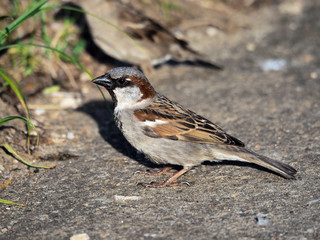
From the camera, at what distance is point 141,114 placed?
3.72 m

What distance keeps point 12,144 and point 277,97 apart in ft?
9.92

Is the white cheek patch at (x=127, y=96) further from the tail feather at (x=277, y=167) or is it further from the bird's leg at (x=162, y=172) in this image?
the tail feather at (x=277, y=167)

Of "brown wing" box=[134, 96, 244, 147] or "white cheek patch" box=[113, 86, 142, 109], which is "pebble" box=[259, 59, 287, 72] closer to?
"brown wing" box=[134, 96, 244, 147]

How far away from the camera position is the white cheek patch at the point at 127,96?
152 inches

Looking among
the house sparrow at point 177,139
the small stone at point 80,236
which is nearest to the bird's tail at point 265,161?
the house sparrow at point 177,139

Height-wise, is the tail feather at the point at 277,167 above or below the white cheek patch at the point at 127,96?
below

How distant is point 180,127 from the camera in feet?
12.0

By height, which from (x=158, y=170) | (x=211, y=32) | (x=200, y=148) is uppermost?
(x=211, y=32)

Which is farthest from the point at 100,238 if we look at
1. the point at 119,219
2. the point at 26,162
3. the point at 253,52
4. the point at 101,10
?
the point at 253,52

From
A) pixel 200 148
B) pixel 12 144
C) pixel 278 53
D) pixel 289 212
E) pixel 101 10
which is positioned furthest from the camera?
pixel 278 53

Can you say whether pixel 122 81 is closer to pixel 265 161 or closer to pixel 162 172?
pixel 162 172

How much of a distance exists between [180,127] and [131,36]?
7.38 feet

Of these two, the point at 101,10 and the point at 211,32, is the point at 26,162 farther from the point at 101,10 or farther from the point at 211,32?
the point at 211,32

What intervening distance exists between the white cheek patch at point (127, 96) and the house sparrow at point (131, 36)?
157 centimetres
